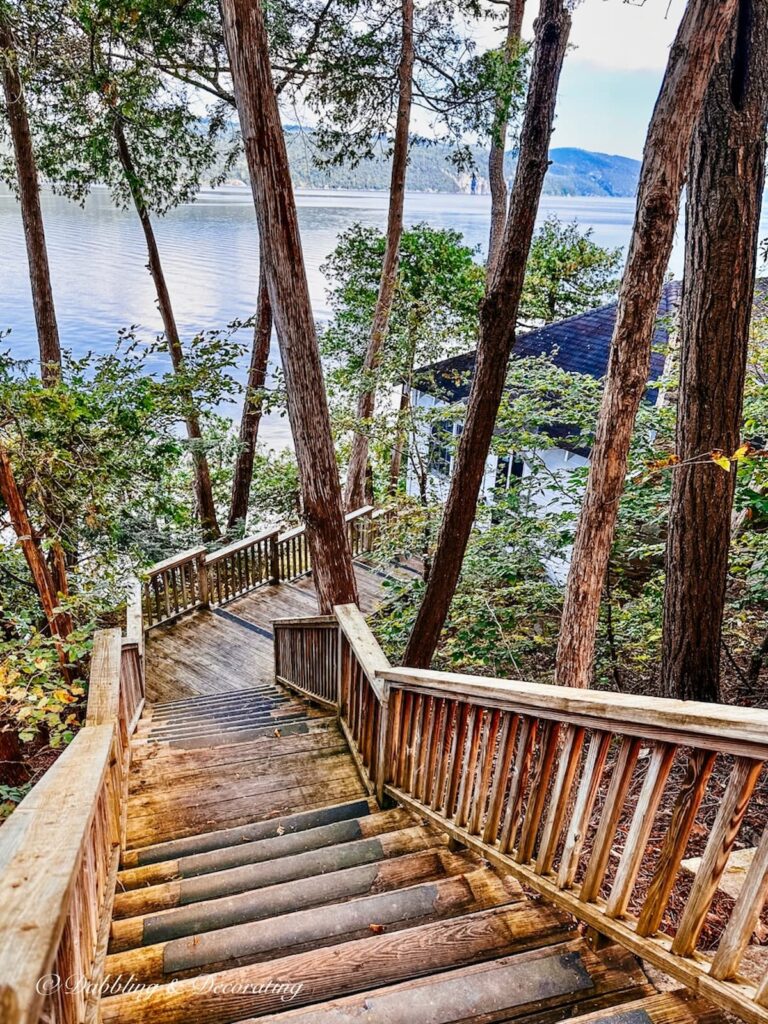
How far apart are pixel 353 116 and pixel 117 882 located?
10871 mm

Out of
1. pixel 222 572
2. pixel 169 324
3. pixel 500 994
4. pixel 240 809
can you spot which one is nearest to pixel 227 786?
pixel 240 809

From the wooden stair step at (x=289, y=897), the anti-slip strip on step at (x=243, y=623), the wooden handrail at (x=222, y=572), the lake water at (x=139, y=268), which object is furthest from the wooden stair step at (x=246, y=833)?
the lake water at (x=139, y=268)

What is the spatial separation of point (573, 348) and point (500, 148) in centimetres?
388

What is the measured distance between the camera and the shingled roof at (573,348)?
11250 millimetres

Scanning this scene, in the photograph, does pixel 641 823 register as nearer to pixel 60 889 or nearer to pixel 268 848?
pixel 60 889

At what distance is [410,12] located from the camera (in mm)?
9133

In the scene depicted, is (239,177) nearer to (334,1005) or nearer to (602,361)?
(602,361)

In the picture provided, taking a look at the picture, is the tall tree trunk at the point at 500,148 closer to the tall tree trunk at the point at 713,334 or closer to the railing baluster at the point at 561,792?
the tall tree trunk at the point at 713,334

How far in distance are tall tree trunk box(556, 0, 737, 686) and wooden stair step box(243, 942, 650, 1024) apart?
2.46 m

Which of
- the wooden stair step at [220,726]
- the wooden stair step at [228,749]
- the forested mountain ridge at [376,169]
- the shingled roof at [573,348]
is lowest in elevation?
the wooden stair step at [220,726]

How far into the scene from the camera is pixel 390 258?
10859 mm

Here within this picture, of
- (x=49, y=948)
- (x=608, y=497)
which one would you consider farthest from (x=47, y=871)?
(x=608, y=497)

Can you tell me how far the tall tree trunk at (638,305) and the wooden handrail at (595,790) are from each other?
1.37 metres

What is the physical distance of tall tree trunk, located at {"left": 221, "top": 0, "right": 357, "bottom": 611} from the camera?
4.37 meters
